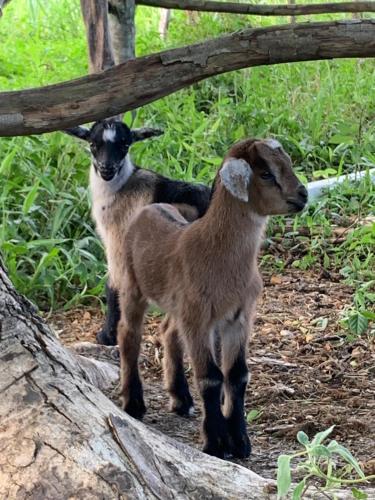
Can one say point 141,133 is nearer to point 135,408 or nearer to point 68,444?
point 135,408

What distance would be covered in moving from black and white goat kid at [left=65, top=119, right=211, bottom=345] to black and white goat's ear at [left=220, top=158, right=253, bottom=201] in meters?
1.28

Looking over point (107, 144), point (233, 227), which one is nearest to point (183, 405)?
point (233, 227)

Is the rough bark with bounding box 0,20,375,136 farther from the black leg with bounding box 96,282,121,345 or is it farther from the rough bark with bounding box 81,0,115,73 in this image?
the rough bark with bounding box 81,0,115,73

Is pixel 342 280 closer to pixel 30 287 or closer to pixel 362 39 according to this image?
pixel 30 287

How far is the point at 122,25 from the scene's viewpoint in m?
6.70

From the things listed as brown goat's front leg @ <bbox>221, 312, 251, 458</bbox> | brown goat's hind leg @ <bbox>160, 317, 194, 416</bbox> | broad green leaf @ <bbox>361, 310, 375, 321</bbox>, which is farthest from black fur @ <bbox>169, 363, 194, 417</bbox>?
broad green leaf @ <bbox>361, 310, 375, 321</bbox>

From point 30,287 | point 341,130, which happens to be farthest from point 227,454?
point 341,130

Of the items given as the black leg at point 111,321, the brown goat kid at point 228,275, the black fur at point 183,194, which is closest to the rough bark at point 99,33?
the black fur at point 183,194

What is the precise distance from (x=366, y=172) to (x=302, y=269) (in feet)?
3.96

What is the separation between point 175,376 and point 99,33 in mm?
2624

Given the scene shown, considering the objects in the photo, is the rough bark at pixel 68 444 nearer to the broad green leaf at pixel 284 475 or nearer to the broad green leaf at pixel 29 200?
the broad green leaf at pixel 284 475

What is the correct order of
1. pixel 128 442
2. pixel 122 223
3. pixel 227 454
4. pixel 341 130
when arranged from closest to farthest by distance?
pixel 128 442
pixel 227 454
pixel 122 223
pixel 341 130

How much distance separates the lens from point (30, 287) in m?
5.89

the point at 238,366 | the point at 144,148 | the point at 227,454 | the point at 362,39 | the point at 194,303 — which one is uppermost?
the point at 362,39
